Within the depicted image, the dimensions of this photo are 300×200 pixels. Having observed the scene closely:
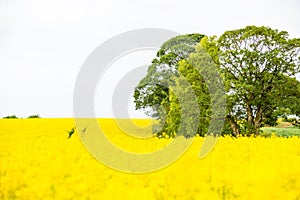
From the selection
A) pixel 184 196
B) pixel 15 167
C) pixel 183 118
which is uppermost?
pixel 183 118

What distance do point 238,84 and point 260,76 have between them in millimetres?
2066

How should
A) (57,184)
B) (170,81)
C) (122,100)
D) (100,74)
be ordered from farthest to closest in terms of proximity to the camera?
1. (170,81)
2. (122,100)
3. (100,74)
4. (57,184)

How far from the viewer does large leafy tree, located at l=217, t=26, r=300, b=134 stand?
88.6 ft

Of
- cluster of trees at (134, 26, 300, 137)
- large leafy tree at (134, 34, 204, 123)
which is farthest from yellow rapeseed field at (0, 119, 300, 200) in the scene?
large leafy tree at (134, 34, 204, 123)

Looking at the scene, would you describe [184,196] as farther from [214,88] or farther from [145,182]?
[214,88]

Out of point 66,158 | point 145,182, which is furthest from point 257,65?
point 145,182

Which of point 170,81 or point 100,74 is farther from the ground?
point 170,81

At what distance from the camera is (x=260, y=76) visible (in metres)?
27.2

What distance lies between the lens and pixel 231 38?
28.4 m

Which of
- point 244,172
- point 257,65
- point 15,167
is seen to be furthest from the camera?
point 257,65

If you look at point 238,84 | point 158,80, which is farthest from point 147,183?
point 158,80

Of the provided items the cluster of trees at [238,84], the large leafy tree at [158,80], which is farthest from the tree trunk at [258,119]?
the large leafy tree at [158,80]

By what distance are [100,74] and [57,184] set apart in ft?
26.5

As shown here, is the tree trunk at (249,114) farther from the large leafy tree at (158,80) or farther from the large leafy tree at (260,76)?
the large leafy tree at (158,80)
